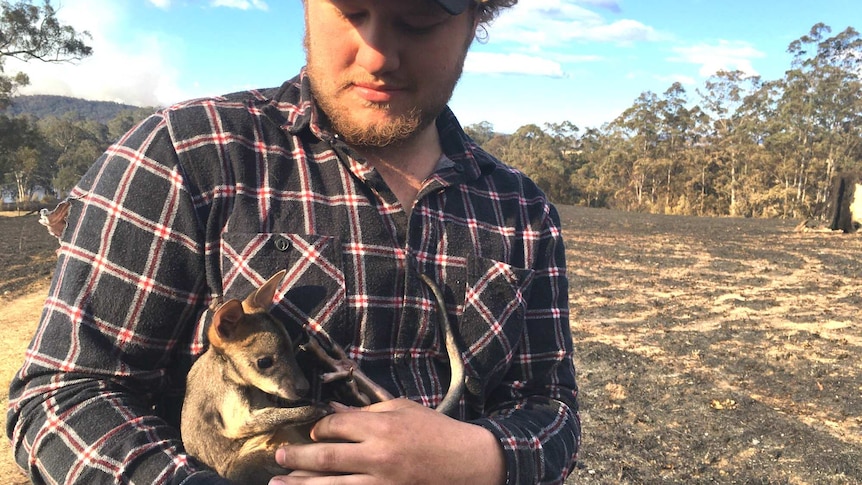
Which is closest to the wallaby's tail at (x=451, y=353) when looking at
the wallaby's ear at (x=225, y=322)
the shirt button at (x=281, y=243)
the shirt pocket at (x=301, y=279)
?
the shirt pocket at (x=301, y=279)

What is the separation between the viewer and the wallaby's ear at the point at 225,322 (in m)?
1.39

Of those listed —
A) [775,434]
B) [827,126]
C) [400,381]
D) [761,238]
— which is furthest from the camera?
[827,126]

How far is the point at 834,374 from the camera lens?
23.3 feet

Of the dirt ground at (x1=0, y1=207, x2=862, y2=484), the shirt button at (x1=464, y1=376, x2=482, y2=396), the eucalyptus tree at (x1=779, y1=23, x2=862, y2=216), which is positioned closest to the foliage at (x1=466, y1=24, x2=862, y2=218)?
the eucalyptus tree at (x1=779, y1=23, x2=862, y2=216)

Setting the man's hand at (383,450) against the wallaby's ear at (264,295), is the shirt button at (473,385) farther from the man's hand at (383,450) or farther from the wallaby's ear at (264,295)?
the wallaby's ear at (264,295)

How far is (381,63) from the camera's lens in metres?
1.62

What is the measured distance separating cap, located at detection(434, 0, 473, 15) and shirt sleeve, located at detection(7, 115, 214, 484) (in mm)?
763

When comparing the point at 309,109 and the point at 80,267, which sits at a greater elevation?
the point at 309,109

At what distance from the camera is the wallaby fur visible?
149cm

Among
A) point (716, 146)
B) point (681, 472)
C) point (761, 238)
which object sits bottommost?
point (681, 472)

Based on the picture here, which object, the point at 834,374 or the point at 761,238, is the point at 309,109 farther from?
the point at 761,238

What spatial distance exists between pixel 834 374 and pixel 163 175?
7.86 meters

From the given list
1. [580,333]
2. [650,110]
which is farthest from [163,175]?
[650,110]

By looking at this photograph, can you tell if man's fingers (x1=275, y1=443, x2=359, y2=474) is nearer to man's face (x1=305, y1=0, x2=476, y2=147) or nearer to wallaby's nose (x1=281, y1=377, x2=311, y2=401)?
wallaby's nose (x1=281, y1=377, x2=311, y2=401)
